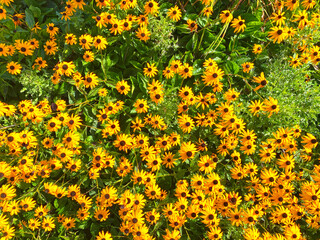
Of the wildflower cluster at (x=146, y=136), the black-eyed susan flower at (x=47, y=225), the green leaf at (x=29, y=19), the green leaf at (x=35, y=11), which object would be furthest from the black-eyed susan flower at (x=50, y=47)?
the black-eyed susan flower at (x=47, y=225)

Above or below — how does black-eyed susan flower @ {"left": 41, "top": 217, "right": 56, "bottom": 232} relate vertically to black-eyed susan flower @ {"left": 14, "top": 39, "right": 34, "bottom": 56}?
below

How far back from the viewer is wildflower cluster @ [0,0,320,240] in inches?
117

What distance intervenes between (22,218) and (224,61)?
3576mm

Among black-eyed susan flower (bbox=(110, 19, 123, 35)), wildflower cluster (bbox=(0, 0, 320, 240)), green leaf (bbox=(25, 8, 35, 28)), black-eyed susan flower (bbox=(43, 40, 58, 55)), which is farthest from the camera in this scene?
green leaf (bbox=(25, 8, 35, 28))

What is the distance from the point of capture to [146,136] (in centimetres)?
321

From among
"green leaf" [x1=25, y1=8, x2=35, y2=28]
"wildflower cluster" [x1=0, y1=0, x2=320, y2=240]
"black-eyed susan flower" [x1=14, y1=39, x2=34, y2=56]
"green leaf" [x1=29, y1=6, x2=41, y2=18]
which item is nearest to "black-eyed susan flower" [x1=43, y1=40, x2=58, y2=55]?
"wildflower cluster" [x1=0, y1=0, x2=320, y2=240]

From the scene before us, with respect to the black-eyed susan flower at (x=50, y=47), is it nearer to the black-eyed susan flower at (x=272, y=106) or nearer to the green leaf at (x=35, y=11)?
the green leaf at (x=35, y=11)


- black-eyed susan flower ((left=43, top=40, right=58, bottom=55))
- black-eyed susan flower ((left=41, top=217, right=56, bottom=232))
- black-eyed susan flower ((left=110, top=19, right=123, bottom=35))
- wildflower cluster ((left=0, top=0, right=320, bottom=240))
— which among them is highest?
black-eyed susan flower ((left=110, top=19, right=123, bottom=35))

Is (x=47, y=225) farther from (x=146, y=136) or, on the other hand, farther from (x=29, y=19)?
(x=29, y=19)

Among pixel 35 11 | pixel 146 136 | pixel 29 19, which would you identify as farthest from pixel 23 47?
pixel 146 136

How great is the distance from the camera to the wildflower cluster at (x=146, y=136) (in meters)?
2.97

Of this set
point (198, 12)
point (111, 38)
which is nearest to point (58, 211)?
point (111, 38)

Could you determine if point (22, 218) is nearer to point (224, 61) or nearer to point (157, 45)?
point (157, 45)

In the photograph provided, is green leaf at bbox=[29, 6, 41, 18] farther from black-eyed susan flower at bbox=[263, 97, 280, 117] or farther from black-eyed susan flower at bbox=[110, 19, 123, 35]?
black-eyed susan flower at bbox=[263, 97, 280, 117]
